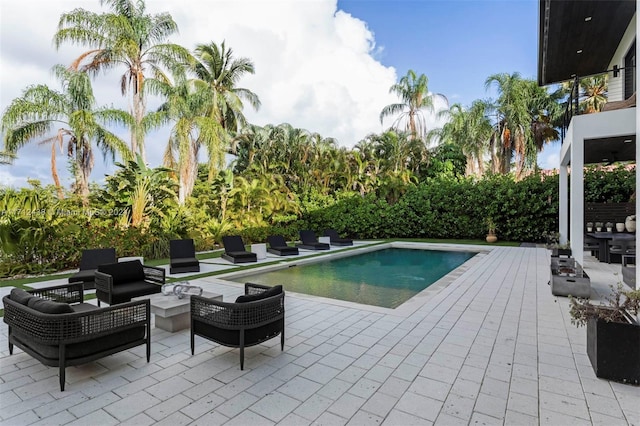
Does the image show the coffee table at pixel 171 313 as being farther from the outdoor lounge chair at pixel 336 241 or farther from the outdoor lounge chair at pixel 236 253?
the outdoor lounge chair at pixel 336 241

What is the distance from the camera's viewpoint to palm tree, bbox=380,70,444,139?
86.6 feet

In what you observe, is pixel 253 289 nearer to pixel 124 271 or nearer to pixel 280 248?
pixel 124 271

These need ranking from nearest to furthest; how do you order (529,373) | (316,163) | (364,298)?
(529,373), (364,298), (316,163)

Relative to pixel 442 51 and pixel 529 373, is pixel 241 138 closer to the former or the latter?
pixel 442 51

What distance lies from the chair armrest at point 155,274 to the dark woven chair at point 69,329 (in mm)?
2510

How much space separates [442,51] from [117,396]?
16.6 m

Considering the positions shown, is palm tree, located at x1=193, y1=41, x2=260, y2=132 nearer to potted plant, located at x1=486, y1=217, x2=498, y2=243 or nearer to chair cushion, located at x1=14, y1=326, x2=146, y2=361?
potted plant, located at x1=486, y1=217, x2=498, y2=243

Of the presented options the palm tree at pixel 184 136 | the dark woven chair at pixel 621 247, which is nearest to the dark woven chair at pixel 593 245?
the dark woven chair at pixel 621 247

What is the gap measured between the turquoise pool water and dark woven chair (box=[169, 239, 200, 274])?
153 cm

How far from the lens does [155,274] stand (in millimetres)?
6527

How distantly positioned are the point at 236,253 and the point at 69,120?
9.52m

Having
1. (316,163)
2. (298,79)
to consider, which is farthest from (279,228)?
(298,79)

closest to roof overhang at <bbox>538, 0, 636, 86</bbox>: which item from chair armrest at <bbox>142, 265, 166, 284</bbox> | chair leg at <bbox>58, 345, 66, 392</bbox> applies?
chair armrest at <bbox>142, 265, 166, 284</bbox>

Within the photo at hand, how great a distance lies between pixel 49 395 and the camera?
3234 mm
